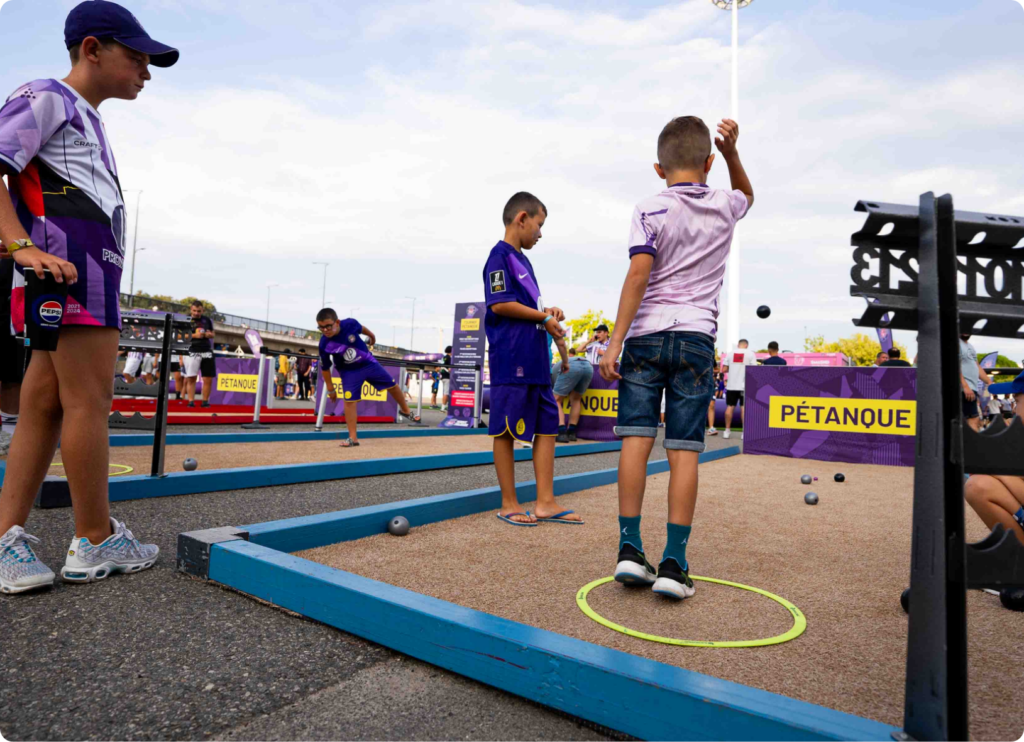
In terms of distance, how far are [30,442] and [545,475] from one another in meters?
2.42

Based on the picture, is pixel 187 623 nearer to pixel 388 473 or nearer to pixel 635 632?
pixel 635 632

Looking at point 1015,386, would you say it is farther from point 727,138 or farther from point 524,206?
point 524,206

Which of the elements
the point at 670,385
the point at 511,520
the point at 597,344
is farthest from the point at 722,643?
the point at 597,344

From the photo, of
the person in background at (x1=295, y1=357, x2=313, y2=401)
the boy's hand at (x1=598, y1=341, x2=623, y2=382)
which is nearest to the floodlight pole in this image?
the person in background at (x1=295, y1=357, x2=313, y2=401)

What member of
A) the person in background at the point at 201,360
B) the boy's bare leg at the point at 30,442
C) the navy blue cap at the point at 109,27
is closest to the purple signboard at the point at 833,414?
the navy blue cap at the point at 109,27

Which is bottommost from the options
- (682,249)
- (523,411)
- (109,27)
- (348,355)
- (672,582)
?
(672,582)

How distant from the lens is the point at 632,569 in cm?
216

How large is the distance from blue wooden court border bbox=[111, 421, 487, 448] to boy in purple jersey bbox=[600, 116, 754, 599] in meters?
5.20

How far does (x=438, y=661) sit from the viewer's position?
5.15 feet

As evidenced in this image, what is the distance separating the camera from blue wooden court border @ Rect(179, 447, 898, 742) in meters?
1.17

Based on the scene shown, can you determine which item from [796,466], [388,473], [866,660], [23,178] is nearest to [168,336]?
[23,178]

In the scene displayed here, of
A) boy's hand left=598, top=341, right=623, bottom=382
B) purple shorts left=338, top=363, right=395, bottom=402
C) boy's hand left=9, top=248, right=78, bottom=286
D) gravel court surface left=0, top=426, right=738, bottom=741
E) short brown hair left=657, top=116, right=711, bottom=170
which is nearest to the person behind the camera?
gravel court surface left=0, top=426, right=738, bottom=741

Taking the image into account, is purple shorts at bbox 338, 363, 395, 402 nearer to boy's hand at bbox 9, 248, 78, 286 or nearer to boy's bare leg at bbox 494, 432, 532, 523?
boy's bare leg at bbox 494, 432, 532, 523

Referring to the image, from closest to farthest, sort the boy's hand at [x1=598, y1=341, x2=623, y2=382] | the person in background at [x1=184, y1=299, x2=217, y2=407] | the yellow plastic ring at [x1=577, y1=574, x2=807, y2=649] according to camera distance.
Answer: the yellow plastic ring at [x1=577, y1=574, x2=807, y2=649]
the boy's hand at [x1=598, y1=341, x2=623, y2=382]
the person in background at [x1=184, y1=299, x2=217, y2=407]
